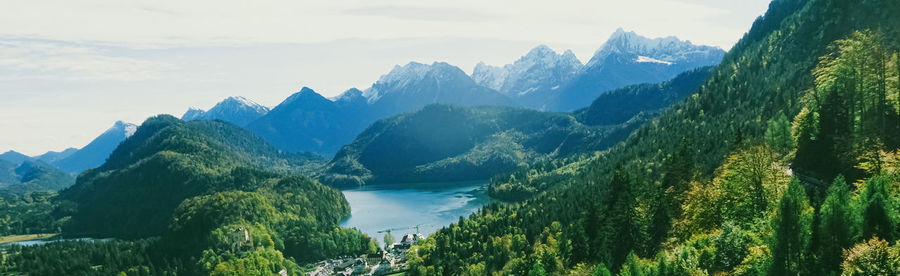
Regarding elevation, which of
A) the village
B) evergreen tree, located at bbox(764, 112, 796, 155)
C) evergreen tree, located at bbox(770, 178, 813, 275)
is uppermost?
evergreen tree, located at bbox(764, 112, 796, 155)

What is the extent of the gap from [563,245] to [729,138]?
4987 cm

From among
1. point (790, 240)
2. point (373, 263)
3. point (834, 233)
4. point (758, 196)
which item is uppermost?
point (758, 196)

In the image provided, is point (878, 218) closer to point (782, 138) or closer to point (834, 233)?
point (834, 233)

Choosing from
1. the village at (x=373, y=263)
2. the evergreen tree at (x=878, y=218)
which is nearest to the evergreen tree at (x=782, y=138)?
the evergreen tree at (x=878, y=218)

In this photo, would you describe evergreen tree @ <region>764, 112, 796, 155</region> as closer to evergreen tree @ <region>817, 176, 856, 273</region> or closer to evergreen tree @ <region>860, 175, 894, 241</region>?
evergreen tree @ <region>860, 175, 894, 241</region>

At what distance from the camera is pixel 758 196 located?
65625 millimetres

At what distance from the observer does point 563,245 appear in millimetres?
104688

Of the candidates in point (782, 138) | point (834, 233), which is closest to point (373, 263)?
point (782, 138)

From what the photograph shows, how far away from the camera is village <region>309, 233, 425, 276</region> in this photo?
157 meters

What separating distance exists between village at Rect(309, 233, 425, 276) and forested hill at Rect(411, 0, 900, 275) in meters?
13.2

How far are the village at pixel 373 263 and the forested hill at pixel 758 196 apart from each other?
13.2 m

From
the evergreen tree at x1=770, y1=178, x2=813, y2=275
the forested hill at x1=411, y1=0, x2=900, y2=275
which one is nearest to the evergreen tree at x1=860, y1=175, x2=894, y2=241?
the forested hill at x1=411, y1=0, x2=900, y2=275

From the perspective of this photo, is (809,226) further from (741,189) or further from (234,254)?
(234,254)

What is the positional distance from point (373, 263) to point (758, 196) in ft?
409
